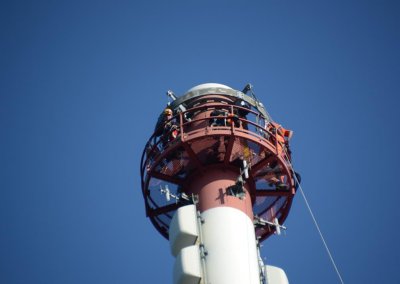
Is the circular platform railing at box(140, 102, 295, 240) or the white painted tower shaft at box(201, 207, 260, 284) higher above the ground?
the circular platform railing at box(140, 102, 295, 240)

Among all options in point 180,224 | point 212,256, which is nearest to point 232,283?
point 212,256

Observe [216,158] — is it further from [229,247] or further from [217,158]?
[229,247]

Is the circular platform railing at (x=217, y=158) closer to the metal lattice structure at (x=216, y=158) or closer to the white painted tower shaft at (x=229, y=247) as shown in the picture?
the metal lattice structure at (x=216, y=158)

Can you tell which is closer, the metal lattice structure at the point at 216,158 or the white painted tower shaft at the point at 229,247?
the white painted tower shaft at the point at 229,247

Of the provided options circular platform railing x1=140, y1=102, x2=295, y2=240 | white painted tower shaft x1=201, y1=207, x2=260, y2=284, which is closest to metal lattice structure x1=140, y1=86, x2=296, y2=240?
circular platform railing x1=140, y1=102, x2=295, y2=240

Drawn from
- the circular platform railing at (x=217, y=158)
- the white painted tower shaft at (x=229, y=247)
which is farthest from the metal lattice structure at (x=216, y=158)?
the white painted tower shaft at (x=229, y=247)

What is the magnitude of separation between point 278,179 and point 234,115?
3116mm

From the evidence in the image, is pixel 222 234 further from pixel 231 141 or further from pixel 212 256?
pixel 231 141

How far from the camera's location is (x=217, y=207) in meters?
24.2

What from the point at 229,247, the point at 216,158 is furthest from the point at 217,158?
the point at 229,247

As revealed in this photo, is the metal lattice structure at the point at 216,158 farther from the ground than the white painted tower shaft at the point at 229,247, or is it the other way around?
the metal lattice structure at the point at 216,158

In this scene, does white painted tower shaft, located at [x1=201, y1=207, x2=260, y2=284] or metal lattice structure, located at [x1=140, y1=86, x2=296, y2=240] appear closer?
white painted tower shaft, located at [x1=201, y1=207, x2=260, y2=284]

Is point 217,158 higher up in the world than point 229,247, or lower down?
higher up

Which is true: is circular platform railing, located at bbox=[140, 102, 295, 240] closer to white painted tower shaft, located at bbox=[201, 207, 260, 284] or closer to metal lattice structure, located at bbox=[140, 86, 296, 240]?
metal lattice structure, located at bbox=[140, 86, 296, 240]
